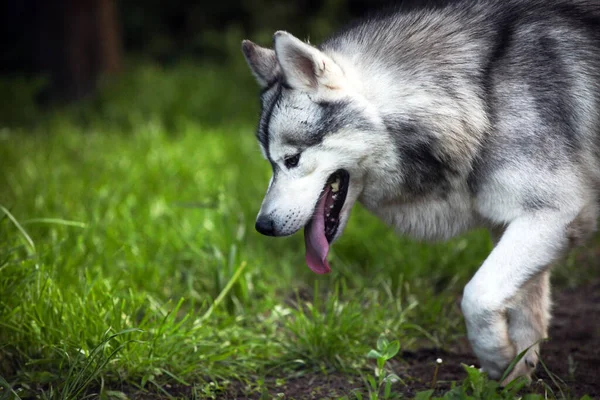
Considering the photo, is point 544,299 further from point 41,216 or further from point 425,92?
point 41,216

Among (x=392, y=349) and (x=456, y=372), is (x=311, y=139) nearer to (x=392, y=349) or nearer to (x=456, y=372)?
(x=392, y=349)

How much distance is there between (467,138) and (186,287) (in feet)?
5.57

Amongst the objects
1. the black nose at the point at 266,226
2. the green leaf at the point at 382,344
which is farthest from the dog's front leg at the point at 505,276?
the black nose at the point at 266,226

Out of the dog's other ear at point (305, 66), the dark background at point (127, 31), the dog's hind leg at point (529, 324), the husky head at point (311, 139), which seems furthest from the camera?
the dark background at point (127, 31)

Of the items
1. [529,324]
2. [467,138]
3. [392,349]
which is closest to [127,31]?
[467,138]

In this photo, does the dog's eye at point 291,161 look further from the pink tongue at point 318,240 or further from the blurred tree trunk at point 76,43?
the blurred tree trunk at point 76,43

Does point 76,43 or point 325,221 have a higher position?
point 76,43

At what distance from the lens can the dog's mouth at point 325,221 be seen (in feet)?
9.73

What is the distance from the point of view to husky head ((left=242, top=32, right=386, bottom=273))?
2.81m

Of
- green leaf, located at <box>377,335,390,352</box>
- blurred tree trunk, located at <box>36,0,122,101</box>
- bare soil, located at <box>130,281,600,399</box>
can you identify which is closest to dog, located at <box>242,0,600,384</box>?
bare soil, located at <box>130,281,600,399</box>

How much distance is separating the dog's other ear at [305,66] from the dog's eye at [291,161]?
0.26 m

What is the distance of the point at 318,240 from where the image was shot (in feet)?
9.93

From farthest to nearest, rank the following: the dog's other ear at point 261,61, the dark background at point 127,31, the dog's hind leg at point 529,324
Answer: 1. the dark background at point 127,31
2. the dog's other ear at point 261,61
3. the dog's hind leg at point 529,324

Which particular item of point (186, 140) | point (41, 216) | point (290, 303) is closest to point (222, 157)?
point (186, 140)
